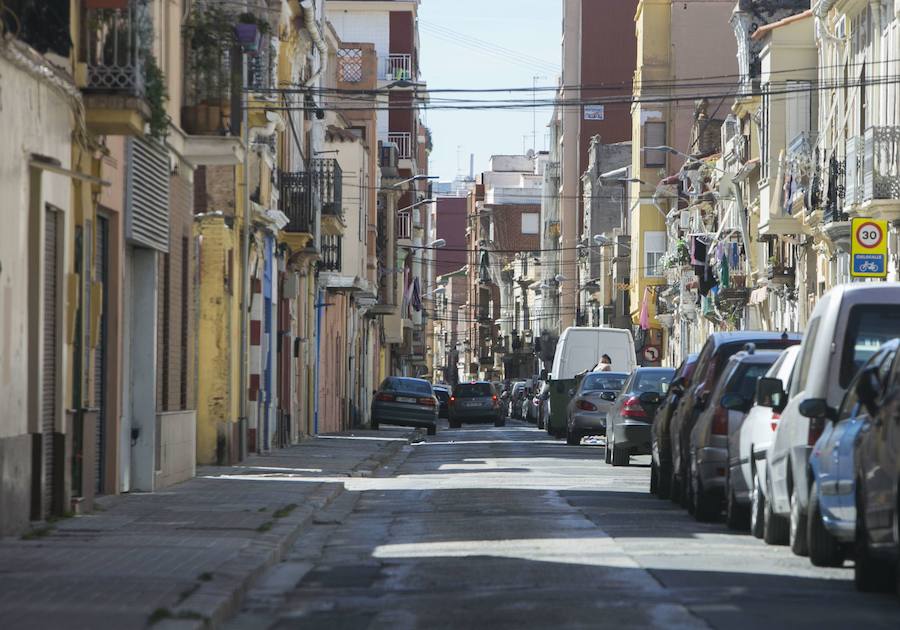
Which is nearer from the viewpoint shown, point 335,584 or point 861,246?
point 335,584

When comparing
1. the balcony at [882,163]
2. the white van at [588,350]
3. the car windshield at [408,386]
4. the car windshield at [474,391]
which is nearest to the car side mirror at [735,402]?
the balcony at [882,163]

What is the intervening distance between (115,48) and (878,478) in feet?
32.4

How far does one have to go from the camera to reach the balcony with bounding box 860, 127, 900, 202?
36219mm

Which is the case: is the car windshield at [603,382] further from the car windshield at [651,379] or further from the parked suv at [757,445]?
the parked suv at [757,445]

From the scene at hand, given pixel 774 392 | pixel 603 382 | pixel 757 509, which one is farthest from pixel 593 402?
pixel 774 392

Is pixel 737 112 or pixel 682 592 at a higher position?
pixel 737 112

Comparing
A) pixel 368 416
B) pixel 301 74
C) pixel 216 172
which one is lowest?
pixel 368 416

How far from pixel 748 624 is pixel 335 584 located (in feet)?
11.6

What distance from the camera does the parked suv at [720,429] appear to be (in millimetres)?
18359

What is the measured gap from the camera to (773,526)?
15.7 m

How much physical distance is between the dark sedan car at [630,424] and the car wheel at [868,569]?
638 inches

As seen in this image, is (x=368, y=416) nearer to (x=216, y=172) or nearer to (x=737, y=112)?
(x=737, y=112)

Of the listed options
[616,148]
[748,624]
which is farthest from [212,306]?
[616,148]

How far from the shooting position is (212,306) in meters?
31.0
